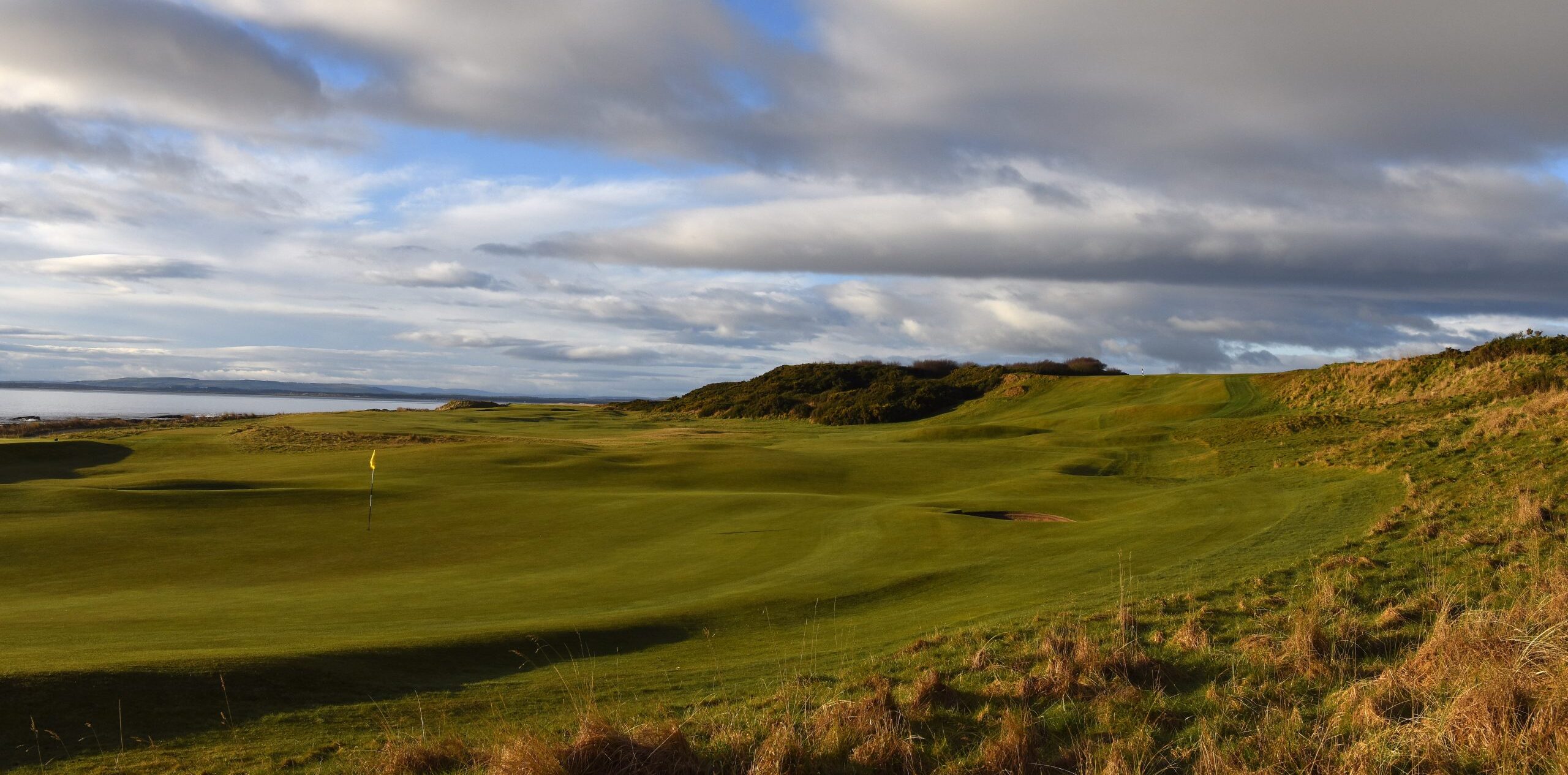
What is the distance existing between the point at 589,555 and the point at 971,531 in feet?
29.8

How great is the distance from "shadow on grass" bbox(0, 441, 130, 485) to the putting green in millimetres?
247

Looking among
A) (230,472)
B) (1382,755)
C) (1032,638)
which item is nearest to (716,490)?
(230,472)

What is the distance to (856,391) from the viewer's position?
111 m

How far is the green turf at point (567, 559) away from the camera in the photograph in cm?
1204

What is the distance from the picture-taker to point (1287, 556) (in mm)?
15516

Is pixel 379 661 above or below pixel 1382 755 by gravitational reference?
below

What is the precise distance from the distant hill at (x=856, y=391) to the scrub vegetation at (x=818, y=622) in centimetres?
6023

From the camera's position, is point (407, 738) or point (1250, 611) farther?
point (1250, 611)

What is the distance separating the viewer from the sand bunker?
2542 cm

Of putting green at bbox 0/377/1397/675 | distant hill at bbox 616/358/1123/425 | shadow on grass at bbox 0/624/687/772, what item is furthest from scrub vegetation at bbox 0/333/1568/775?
distant hill at bbox 616/358/1123/425

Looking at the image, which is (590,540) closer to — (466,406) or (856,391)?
(856,391)

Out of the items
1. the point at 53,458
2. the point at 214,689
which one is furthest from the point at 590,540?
the point at 53,458

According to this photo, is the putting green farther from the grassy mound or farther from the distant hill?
the grassy mound

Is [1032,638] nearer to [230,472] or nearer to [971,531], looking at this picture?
[971,531]
